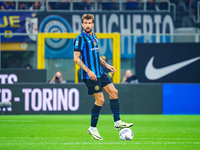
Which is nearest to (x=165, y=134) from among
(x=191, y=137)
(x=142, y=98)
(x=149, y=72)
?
(x=191, y=137)

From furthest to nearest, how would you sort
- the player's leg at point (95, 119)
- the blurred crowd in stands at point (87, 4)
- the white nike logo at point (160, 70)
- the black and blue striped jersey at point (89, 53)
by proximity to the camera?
the blurred crowd in stands at point (87, 4), the white nike logo at point (160, 70), the black and blue striped jersey at point (89, 53), the player's leg at point (95, 119)

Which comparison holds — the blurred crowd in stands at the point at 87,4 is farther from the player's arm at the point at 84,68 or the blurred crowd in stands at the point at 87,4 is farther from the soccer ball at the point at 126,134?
the soccer ball at the point at 126,134

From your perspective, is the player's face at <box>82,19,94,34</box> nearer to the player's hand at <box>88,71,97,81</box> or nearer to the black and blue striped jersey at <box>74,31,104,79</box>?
the black and blue striped jersey at <box>74,31,104,79</box>

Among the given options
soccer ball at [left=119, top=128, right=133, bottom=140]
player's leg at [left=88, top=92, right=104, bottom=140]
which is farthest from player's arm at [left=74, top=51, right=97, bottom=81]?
soccer ball at [left=119, top=128, right=133, bottom=140]

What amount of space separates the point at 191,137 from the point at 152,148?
66.5 inches

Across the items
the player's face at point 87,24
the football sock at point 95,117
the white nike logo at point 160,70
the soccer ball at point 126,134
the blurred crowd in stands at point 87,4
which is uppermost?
the blurred crowd in stands at point 87,4

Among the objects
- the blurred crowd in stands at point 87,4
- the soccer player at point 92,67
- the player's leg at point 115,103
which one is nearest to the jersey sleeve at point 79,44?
the soccer player at point 92,67

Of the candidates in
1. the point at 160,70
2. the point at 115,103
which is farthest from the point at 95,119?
the point at 160,70

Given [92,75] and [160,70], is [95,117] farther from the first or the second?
[160,70]

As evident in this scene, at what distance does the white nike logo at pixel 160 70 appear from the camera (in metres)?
14.7

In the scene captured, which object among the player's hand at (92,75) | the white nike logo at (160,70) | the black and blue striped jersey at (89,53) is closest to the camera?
the player's hand at (92,75)

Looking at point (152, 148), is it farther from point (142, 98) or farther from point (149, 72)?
point (149, 72)

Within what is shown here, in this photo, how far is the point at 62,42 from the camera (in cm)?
1525

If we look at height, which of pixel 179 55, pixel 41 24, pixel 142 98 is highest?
pixel 41 24
